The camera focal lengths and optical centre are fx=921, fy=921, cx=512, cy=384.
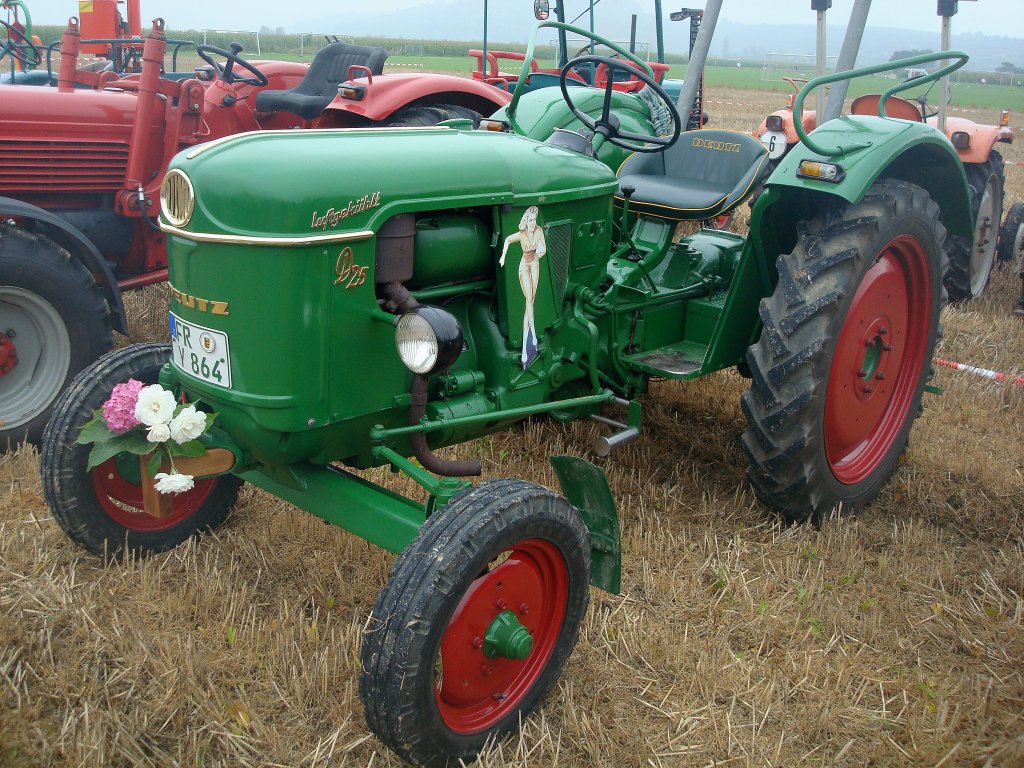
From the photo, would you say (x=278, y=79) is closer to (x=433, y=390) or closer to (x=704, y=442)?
(x=704, y=442)

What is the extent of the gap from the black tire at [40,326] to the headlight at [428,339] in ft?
7.26

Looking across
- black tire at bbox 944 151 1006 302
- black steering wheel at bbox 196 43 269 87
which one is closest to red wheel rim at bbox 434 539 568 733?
black steering wheel at bbox 196 43 269 87

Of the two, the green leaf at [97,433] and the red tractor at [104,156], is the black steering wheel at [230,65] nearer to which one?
the red tractor at [104,156]

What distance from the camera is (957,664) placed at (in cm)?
257

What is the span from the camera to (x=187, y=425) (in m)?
2.16

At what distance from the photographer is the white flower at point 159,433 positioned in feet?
7.06

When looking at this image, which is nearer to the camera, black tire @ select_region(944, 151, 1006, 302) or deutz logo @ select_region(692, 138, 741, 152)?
deutz logo @ select_region(692, 138, 741, 152)

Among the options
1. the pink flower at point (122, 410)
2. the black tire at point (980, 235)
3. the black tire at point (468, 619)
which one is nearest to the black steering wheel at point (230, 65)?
the pink flower at point (122, 410)

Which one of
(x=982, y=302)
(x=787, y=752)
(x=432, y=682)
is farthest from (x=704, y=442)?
(x=982, y=302)

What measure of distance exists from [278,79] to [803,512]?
464 centimetres

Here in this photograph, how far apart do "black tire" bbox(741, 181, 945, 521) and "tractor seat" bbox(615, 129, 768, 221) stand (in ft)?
1.50

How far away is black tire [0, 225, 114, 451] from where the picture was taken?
3637 millimetres

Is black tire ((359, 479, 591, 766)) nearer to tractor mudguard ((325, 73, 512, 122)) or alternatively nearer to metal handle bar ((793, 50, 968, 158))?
metal handle bar ((793, 50, 968, 158))

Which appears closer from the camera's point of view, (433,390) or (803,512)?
(433,390)
